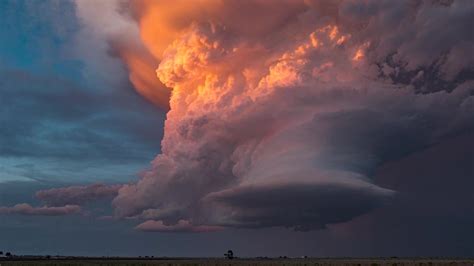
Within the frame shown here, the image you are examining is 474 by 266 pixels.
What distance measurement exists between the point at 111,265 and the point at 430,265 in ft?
312

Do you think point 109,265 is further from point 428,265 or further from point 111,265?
point 428,265

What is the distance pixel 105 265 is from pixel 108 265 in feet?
3.09

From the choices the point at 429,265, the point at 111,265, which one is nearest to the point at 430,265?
the point at 429,265

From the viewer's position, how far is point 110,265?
17162 cm

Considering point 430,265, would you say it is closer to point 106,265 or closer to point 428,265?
point 428,265

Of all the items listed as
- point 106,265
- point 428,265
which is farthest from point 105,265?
point 428,265

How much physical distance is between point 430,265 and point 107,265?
9651cm

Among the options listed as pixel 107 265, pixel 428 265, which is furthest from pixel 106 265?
→ pixel 428 265

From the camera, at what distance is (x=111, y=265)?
562ft

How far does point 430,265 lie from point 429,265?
13.1 inches

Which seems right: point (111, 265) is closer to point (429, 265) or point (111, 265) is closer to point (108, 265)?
point (108, 265)

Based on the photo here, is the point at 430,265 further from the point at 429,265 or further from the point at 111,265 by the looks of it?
the point at 111,265

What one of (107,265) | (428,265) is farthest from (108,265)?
(428,265)

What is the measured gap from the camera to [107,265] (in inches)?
6767
